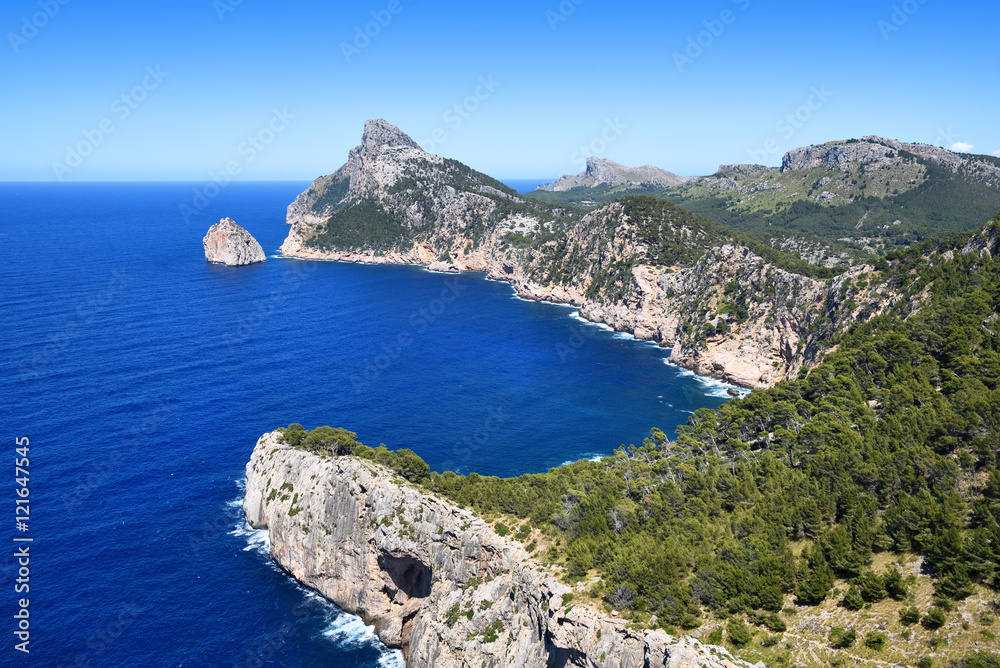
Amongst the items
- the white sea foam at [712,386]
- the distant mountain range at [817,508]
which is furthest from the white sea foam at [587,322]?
the distant mountain range at [817,508]

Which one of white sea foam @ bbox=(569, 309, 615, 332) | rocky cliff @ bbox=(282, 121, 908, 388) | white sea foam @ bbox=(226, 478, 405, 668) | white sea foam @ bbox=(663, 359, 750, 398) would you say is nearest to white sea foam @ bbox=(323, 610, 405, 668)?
white sea foam @ bbox=(226, 478, 405, 668)

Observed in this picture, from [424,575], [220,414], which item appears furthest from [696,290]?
[220,414]

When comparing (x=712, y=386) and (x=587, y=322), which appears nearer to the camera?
(x=712, y=386)

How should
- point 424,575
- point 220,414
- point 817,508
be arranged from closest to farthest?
point 817,508
point 424,575
point 220,414

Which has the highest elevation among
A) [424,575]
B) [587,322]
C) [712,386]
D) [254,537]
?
[587,322]

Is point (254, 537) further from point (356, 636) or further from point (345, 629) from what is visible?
point (356, 636)

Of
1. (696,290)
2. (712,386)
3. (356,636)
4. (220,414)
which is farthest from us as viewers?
(696,290)
